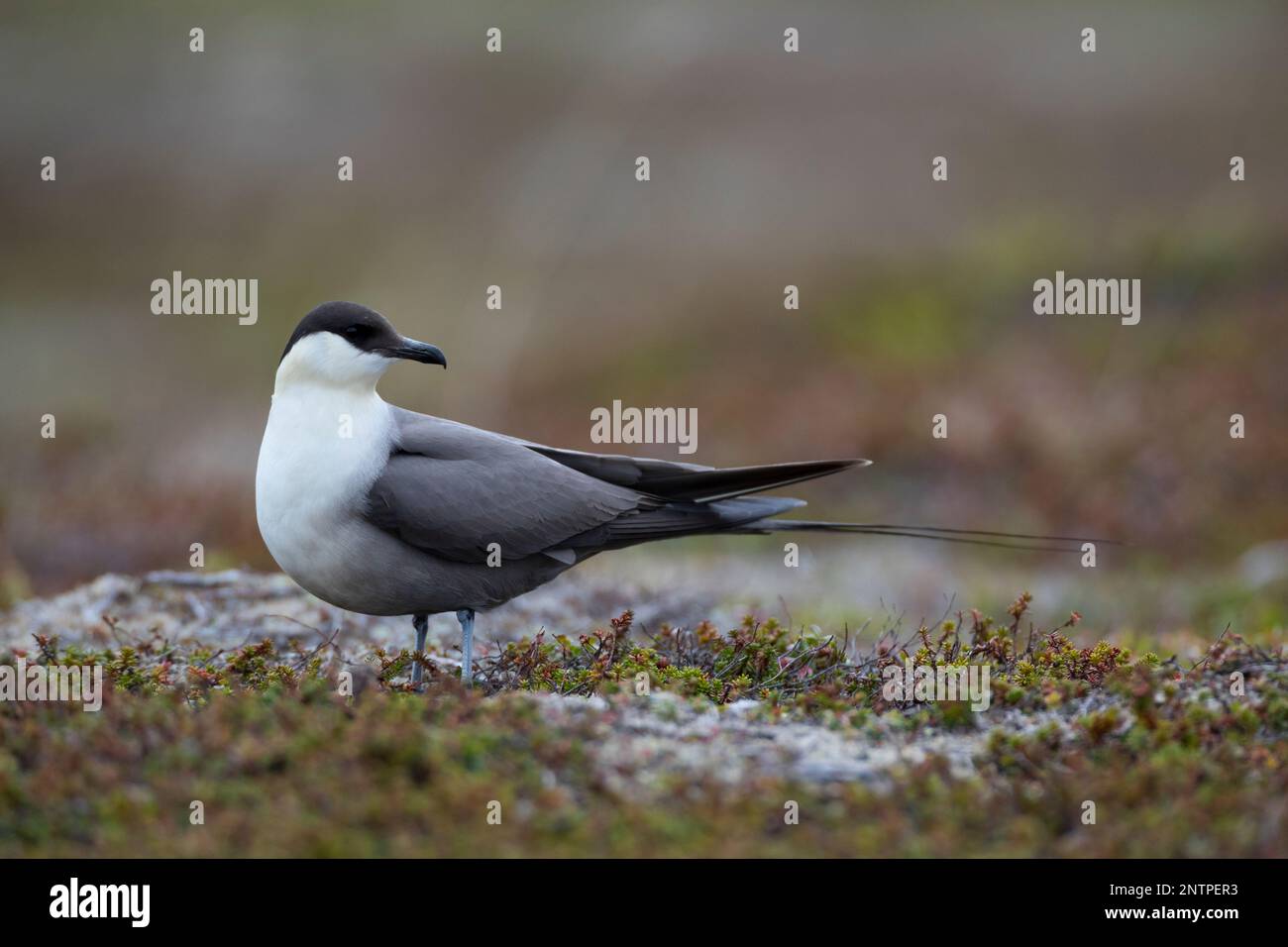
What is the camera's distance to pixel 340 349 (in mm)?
5855

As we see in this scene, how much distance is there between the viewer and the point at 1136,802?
4.16m

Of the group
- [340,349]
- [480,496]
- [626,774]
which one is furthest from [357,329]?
[626,774]

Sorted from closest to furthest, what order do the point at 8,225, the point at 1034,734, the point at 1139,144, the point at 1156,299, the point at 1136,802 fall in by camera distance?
the point at 1136,802, the point at 1034,734, the point at 1156,299, the point at 1139,144, the point at 8,225

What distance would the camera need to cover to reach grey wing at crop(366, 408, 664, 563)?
570 centimetres

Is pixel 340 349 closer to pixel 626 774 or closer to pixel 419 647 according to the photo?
pixel 419 647

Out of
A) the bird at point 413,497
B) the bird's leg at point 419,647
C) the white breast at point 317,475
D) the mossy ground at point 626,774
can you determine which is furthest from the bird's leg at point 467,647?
the white breast at point 317,475

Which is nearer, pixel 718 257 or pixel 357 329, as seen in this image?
pixel 357 329

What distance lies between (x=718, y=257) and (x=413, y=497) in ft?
44.4

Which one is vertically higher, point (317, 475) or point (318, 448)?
point (318, 448)

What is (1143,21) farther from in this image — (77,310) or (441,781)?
(441,781)

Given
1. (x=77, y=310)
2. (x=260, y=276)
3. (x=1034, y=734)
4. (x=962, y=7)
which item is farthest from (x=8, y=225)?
(x=1034, y=734)
